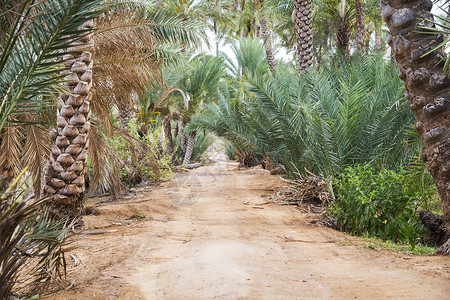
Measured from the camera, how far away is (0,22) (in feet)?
8.24

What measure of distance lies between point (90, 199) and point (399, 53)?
818 cm

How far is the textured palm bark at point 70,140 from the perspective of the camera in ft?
17.0

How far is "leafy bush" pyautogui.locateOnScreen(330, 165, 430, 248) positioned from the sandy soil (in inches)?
13.0

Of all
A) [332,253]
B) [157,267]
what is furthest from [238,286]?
[332,253]

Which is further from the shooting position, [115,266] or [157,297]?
[115,266]

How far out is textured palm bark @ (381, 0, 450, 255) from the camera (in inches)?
129

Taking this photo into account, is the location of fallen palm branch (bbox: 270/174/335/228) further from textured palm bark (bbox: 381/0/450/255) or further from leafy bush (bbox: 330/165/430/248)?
textured palm bark (bbox: 381/0/450/255)

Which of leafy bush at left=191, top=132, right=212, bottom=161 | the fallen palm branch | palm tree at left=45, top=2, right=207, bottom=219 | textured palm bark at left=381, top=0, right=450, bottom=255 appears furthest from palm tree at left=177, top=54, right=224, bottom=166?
textured palm bark at left=381, top=0, right=450, bottom=255

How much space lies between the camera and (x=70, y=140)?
208 inches

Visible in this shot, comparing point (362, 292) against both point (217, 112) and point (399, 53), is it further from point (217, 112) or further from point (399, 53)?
point (217, 112)

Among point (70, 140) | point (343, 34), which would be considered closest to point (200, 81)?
point (343, 34)

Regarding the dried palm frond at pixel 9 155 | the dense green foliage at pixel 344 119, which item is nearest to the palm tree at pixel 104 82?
the dried palm frond at pixel 9 155

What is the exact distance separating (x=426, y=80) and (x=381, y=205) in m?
1.90

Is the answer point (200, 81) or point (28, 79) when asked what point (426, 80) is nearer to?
point (28, 79)
